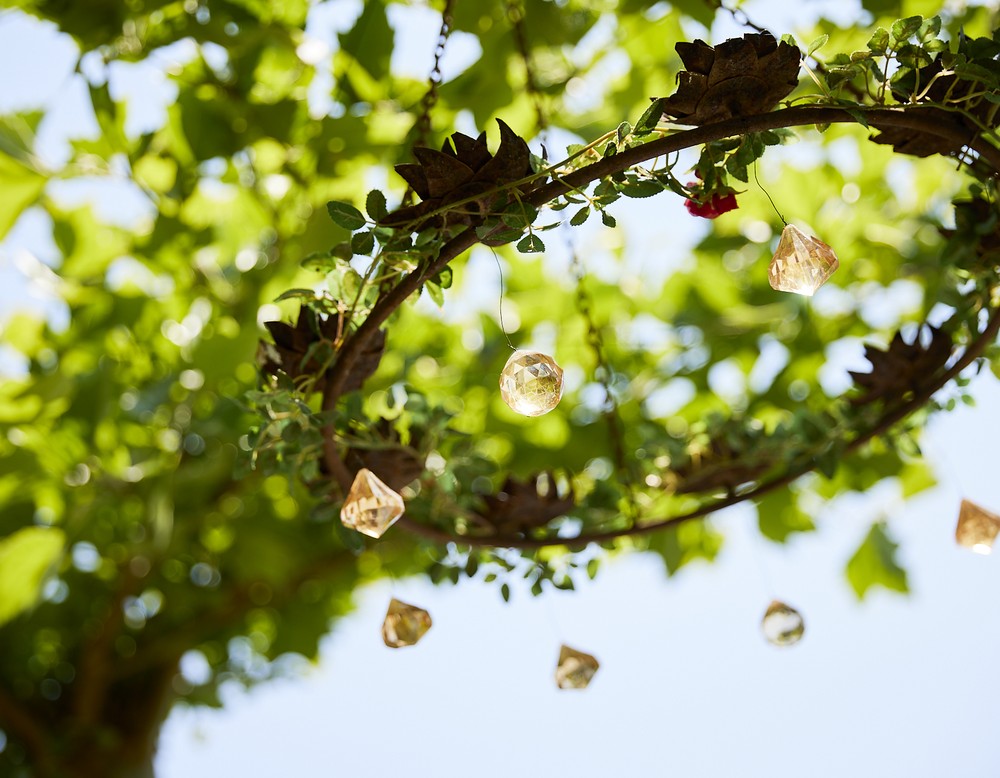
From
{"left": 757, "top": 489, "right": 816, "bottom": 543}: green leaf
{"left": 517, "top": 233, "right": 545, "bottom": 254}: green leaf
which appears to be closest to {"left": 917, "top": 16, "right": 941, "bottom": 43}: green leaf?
{"left": 517, "top": 233, "right": 545, "bottom": 254}: green leaf

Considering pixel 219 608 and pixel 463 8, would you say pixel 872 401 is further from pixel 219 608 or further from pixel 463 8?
pixel 219 608

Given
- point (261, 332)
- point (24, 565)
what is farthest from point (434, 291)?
point (24, 565)

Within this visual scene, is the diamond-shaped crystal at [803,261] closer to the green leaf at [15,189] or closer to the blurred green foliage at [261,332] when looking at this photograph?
the blurred green foliage at [261,332]

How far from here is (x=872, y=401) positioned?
67cm

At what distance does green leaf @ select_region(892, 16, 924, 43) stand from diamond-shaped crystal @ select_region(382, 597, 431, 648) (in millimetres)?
438

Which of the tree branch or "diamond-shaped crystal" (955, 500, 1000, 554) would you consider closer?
"diamond-shaped crystal" (955, 500, 1000, 554)

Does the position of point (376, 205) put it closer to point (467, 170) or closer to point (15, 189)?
point (467, 170)

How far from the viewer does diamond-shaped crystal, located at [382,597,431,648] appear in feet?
1.91

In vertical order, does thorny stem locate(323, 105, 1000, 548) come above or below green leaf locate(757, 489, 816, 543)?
below

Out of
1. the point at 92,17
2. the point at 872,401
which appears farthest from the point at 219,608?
the point at 872,401

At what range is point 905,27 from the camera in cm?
43

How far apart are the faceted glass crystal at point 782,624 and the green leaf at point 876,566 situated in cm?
45

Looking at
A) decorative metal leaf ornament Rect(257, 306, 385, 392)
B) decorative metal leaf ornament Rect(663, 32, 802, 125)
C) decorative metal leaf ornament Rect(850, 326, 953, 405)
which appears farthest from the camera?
decorative metal leaf ornament Rect(850, 326, 953, 405)

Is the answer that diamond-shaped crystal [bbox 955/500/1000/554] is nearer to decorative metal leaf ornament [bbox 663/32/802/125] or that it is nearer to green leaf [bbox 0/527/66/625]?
decorative metal leaf ornament [bbox 663/32/802/125]
